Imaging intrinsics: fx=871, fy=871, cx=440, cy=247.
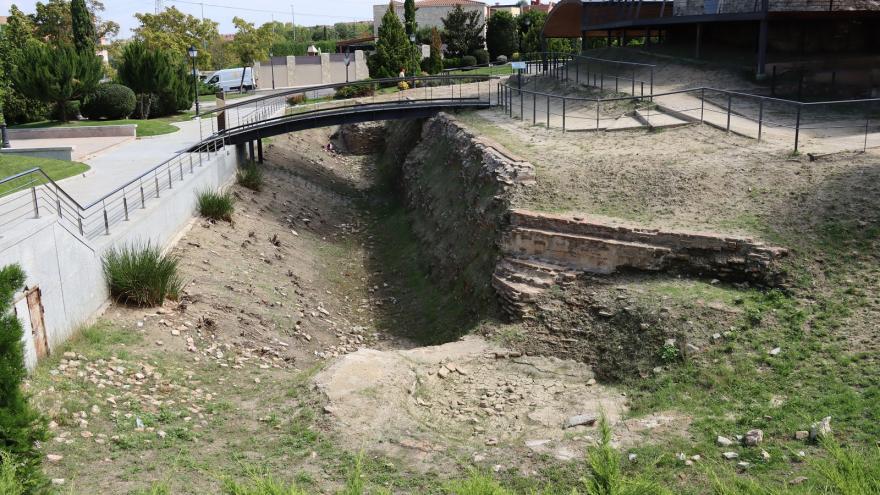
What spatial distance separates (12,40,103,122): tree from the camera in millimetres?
32625

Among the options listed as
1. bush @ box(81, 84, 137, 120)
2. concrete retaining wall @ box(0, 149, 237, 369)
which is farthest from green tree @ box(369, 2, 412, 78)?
concrete retaining wall @ box(0, 149, 237, 369)

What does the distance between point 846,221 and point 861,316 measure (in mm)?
2966

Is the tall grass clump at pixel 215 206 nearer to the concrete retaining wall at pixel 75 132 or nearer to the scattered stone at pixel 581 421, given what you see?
the concrete retaining wall at pixel 75 132

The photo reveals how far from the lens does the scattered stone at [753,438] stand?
11.2 metres

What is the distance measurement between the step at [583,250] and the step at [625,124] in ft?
25.4

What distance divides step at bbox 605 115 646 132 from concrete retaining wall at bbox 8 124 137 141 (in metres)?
17.7

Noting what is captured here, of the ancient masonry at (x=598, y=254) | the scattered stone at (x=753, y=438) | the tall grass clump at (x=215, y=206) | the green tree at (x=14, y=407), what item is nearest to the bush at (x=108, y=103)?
the tall grass clump at (x=215, y=206)

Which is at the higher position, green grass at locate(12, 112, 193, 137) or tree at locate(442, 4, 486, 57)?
tree at locate(442, 4, 486, 57)

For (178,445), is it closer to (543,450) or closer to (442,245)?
(543,450)

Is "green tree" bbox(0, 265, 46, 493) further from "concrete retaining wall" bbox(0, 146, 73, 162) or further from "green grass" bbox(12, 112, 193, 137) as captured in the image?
"green grass" bbox(12, 112, 193, 137)

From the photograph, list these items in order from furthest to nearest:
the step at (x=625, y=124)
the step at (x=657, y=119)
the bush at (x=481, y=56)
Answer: the bush at (x=481, y=56) < the step at (x=625, y=124) < the step at (x=657, y=119)

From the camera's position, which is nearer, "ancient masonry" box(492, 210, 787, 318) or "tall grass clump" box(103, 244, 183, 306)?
"tall grass clump" box(103, 244, 183, 306)

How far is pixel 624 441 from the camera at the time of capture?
1171 centimetres

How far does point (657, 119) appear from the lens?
24.9 m
